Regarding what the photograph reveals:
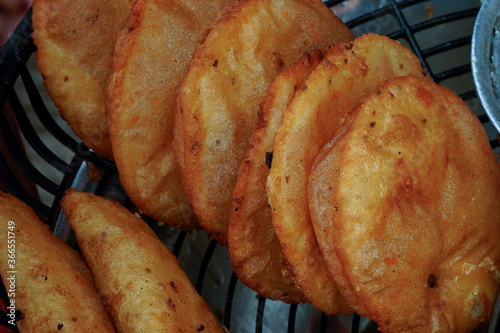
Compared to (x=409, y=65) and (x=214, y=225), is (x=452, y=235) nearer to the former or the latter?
(x=409, y=65)

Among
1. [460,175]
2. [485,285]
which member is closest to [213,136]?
[460,175]

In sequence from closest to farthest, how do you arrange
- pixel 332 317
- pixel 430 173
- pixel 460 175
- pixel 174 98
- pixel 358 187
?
pixel 358 187 → pixel 430 173 → pixel 460 175 → pixel 174 98 → pixel 332 317

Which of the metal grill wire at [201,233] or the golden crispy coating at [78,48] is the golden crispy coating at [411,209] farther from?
the golden crispy coating at [78,48]

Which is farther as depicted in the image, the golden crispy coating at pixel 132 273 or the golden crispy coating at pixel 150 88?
the golden crispy coating at pixel 150 88

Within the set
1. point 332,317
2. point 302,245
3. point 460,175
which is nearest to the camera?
point 302,245

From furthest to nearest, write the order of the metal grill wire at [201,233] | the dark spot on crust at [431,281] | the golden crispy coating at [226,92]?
the metal grill wire at [201,233] < the dark spot on crust at [431,281] < the golden crispy coating at [226,92]

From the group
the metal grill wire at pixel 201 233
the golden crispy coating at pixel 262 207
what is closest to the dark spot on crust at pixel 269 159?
the golden crispy coating at pixel 262 207

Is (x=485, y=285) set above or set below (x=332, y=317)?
above
